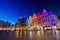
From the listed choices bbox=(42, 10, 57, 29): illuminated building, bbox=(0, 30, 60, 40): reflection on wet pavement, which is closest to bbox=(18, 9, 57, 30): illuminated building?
bbox=(42, 10, 57, 29): illuminated building

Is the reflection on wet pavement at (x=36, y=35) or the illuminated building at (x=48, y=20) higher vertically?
the illuminated building at (x=48, y=20)

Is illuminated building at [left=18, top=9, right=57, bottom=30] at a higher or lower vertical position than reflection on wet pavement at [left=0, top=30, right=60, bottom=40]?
higher

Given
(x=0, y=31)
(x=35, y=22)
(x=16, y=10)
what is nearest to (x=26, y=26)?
(x=35, y=22)

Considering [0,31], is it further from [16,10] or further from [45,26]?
[45,26]

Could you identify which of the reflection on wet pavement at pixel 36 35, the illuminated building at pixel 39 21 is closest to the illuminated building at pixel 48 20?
the illuminated building at pixel 39 21

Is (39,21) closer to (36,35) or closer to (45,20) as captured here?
(45,20)

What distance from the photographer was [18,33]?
2793 mm

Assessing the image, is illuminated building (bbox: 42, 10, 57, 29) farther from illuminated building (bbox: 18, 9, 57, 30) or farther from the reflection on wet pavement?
the reflection on wet pavement

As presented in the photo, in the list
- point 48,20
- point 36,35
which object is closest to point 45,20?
point 48,20

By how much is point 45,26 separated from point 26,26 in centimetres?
39

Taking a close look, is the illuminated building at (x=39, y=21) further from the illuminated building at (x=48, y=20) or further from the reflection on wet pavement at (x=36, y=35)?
the reflection on wet pavement at (x=36, y=35)

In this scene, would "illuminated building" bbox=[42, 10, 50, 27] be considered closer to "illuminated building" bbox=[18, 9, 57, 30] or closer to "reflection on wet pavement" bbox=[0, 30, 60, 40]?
"illuminated building" bbox=[18, 9, 57, 30]

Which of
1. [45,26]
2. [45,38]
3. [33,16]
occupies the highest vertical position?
[33,16]

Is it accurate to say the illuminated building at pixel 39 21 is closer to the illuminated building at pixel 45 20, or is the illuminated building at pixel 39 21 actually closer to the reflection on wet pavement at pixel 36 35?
the illuminated building at pixel 45 20
